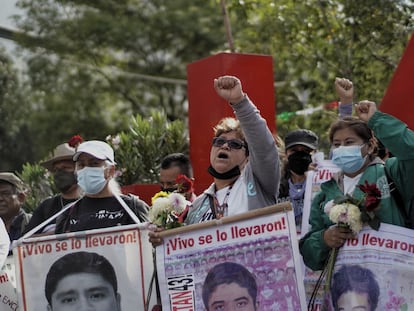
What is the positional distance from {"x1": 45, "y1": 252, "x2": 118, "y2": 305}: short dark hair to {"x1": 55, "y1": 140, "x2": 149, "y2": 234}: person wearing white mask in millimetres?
244

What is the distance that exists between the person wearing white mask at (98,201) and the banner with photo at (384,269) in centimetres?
156

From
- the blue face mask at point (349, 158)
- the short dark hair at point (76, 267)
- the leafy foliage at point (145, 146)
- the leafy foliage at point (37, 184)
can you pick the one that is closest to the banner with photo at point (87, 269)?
the short dark hair at point (76, 267)

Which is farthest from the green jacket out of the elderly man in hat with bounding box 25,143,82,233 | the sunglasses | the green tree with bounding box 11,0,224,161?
the green tree with bounding box 11,0,224,161

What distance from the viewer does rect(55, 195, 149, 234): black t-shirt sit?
20.1ft

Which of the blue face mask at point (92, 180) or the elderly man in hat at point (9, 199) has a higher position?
the elderly man in hat at point (9, 199)

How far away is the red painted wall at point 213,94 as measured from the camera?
900cm

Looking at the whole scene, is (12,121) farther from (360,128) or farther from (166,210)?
(360,128)

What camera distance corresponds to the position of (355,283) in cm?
520

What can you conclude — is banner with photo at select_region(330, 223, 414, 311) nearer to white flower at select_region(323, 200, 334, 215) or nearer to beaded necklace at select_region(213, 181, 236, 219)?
white flower at select_region(323, 200, 334, 215)

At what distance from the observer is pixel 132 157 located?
11391 mm

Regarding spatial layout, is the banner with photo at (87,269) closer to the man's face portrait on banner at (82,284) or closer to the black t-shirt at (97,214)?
the man's face portrait on banner at (82,284)

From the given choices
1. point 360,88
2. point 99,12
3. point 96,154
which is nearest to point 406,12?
point 360,88

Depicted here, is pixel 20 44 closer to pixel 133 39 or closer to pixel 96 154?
pixel 133 39

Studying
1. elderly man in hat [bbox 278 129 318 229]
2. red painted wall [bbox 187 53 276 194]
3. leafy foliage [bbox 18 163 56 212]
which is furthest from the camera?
leafy foliage [bbox 18 163 56 212]
